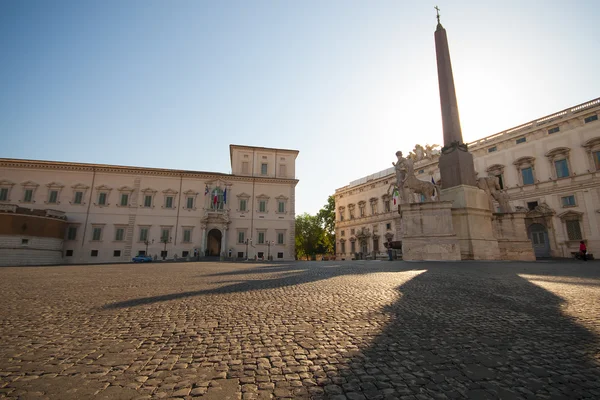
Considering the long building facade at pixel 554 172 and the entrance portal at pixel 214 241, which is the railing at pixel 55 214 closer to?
the entrance portal at pixel 214 241

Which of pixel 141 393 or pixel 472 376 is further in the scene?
pixel 472 376

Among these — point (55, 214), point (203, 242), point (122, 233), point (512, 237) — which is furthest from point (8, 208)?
point (512, 237)

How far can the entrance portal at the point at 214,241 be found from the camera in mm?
34934

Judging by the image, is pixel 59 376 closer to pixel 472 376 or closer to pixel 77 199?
pixel 472 376

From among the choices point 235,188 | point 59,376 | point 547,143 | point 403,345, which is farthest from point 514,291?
point 235,188

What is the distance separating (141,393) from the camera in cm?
137

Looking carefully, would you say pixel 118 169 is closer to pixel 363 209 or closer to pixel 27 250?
pixel 27 250

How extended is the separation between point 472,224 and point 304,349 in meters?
12.5

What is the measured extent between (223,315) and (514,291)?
170 inches

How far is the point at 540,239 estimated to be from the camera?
24.8 metres

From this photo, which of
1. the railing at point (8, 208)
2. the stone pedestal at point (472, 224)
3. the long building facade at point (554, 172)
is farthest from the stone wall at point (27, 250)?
the stone pedestal at point (472, 224)

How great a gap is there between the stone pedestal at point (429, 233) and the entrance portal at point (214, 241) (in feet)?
88.7

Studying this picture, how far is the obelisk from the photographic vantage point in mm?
13153

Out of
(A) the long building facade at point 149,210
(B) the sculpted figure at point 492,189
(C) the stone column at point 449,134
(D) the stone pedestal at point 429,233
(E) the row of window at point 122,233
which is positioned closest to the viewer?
(D) the stone pedestal at point 429,233
